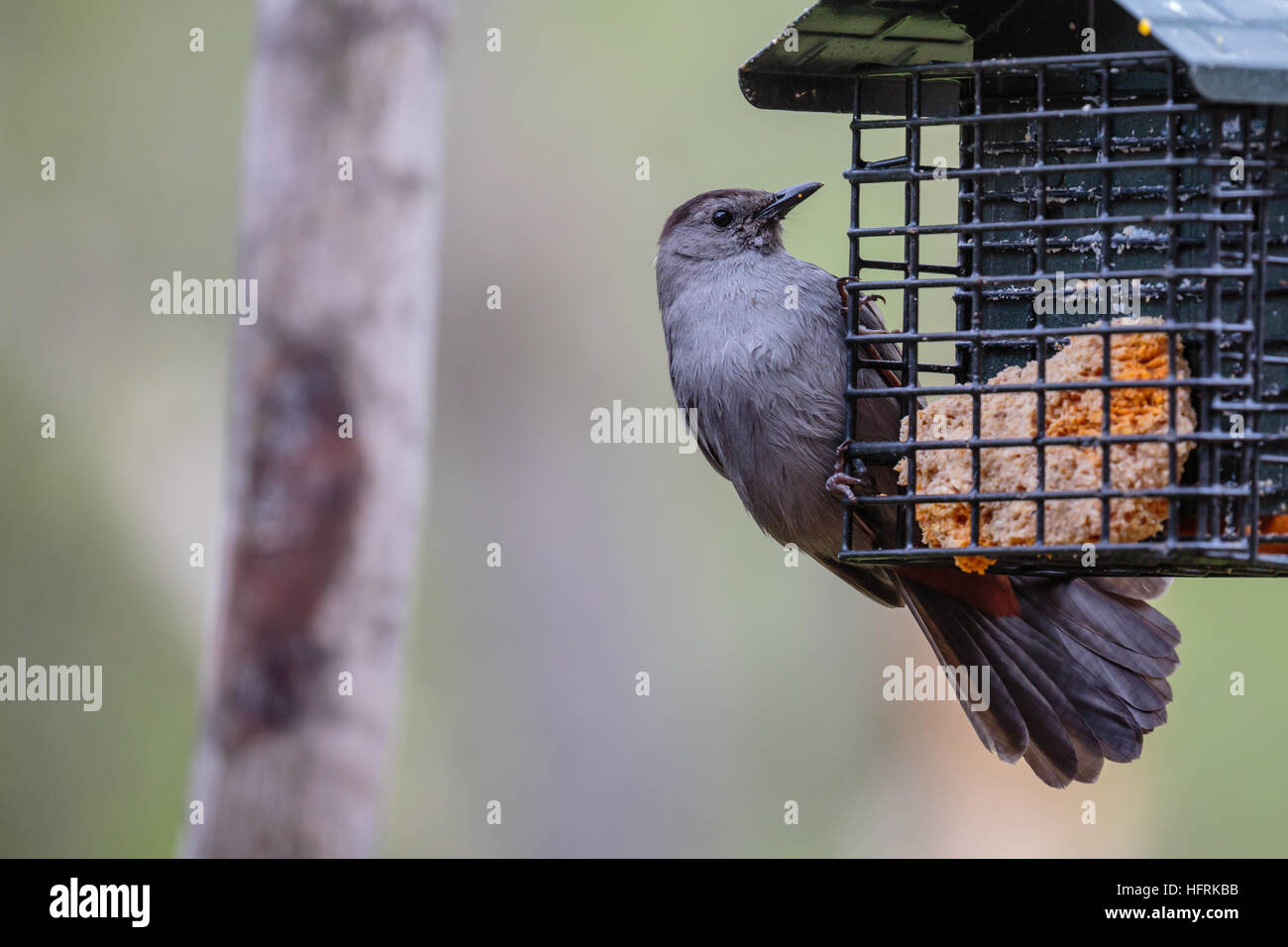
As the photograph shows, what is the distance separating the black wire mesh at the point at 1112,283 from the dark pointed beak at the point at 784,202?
1053mm

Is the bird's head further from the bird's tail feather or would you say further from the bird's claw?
the bird's tail feather

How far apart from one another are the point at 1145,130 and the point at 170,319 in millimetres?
10906

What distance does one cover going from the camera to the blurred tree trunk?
7.19m

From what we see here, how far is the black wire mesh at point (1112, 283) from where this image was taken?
4484 millimetres

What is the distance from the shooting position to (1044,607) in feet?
20.4

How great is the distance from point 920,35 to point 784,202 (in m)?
1.16

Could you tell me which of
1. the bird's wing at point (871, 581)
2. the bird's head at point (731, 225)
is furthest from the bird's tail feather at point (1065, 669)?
the bird's head at point (731, 225)

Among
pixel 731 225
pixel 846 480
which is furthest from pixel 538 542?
pixel 846 480

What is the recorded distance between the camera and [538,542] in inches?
519

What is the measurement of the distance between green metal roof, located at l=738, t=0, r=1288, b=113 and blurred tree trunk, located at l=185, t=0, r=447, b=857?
89.8 inches

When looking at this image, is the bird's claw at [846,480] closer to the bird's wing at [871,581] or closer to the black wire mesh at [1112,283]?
the black wire mesh at [1112,283]

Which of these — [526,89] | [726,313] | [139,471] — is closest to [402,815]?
[139,471]
